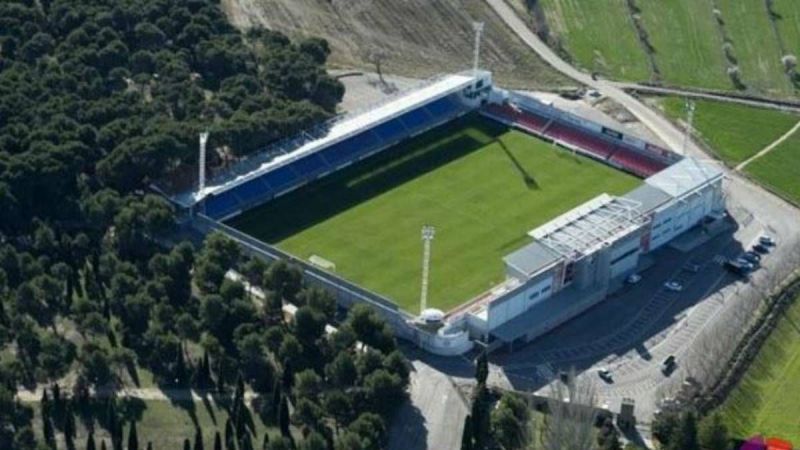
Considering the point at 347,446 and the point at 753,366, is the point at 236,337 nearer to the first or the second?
the point at 347,446

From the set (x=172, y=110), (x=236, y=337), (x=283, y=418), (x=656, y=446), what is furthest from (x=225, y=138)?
(x=656, y=446)

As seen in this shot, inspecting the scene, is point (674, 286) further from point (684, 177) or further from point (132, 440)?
point (132, 440)

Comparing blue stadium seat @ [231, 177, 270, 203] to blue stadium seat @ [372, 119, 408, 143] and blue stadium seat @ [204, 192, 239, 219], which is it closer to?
blue stadium seat @ [204, 192, 239, 219]

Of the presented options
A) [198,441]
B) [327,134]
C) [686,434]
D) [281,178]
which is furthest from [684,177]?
[198,441]

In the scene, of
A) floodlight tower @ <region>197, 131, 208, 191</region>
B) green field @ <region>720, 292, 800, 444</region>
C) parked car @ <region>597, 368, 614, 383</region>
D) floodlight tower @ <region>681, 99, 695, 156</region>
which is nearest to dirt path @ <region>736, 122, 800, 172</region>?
floodlight tower @ <region>681, 99, 695, 156</region>

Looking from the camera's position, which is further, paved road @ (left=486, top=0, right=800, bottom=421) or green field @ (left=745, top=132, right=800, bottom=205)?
green field @ (left=745, top=132, right=800, bottom=205)

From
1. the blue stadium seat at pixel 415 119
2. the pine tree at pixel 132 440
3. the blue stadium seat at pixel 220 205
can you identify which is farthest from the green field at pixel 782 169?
the pine tree at pixel 132 440
